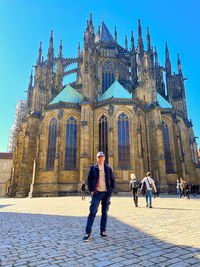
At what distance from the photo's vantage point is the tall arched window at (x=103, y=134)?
23.7m

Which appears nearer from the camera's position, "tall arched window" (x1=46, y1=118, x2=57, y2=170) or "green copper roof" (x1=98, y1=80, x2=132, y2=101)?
"tall arched window" (x1=46, y1=118, x2=57, y2=170)

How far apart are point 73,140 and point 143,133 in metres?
9.05

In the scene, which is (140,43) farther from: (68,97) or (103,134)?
(103,134)

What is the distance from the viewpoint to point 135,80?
103 ft

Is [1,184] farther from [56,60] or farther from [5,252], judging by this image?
[5,252]

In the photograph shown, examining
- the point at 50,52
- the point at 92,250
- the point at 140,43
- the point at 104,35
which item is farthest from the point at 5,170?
the point at 92,250

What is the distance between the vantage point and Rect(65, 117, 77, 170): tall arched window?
23.2m

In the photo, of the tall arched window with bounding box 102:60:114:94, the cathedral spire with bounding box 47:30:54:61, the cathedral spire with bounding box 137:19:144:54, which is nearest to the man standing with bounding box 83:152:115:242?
the cathedral spire with bounding box 137:19:144:54

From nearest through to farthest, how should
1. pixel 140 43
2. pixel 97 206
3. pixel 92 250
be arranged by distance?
1. pixel 92 250
2. pixel 97 206
3. pixel 140 43

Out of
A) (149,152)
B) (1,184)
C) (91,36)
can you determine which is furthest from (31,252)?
(1,184)

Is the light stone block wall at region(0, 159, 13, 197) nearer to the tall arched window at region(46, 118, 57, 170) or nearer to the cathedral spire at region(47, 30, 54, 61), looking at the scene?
the tall arched window at region(46, 118, 57, 170)

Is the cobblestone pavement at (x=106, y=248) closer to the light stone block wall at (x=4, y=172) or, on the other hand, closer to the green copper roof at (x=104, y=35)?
the green copper roof at (x=104, y=35)

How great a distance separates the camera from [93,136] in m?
24.4

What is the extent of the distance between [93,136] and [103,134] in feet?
4.24
